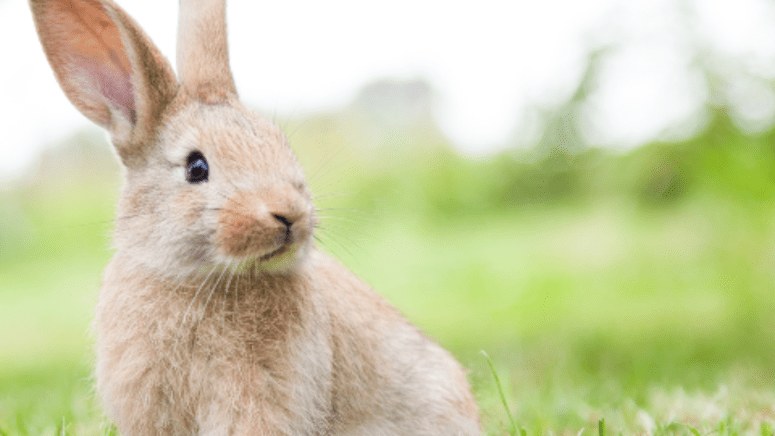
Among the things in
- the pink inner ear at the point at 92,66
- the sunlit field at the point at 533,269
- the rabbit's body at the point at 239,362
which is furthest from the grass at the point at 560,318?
the pink inner ear at the point at 92,66

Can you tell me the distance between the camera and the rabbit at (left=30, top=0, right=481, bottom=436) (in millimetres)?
2609

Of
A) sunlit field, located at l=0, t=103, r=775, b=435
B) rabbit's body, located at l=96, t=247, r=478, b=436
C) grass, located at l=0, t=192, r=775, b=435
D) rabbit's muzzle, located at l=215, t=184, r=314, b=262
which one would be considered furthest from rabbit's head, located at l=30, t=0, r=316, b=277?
grass, located at l=0, t=192, r=775, b=435

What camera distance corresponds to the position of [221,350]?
269 centimetres

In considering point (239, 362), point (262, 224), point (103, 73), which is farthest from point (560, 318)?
point (103, 73)

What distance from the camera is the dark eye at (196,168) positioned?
2738 mm

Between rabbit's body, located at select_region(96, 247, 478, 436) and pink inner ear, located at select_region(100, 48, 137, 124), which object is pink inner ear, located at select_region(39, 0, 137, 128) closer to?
pink inner ear, located at select_region(100, 48, 137, 124)

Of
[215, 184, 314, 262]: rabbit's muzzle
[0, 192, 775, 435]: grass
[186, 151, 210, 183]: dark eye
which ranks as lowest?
[0, 192, 775, 435]: grass

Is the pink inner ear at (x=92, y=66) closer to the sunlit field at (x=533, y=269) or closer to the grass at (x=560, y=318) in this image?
the sunlit field at (x=533, y=269)

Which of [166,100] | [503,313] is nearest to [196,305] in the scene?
[166,100]

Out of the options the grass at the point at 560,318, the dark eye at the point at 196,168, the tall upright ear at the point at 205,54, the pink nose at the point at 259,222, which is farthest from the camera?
the grass at the point at 560,318

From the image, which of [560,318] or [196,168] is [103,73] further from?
[560,318]

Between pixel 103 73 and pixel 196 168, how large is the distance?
68cm

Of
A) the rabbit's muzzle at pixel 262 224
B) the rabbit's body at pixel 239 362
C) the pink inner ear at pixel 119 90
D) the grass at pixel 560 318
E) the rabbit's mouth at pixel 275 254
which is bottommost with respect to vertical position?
the grass at pixel 560 318

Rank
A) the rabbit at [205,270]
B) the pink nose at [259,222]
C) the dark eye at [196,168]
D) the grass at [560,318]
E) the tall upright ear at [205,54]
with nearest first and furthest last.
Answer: the pink nose at [259,222], the rabbit at [205,270], the dark eye at [196,168], the tall upright ear at [205,54], the grass at [560,318]
